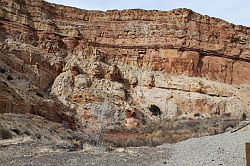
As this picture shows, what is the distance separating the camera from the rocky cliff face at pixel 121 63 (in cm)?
4597

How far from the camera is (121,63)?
57656mm

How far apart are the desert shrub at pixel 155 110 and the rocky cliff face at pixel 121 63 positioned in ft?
1.59

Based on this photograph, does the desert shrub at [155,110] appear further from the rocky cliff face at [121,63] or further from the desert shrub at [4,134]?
the desert shrub at [4,134]

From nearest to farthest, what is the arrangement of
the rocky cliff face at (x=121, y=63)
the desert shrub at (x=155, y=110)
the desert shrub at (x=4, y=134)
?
1. the desert shrub at (x=4, y=134)
2. the rocky cliff face at (x=121, y=63)
3. the desert shrub at (x=155, y=110)

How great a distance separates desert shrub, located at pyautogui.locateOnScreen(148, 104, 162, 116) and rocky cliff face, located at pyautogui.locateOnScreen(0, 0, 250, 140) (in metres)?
0.48

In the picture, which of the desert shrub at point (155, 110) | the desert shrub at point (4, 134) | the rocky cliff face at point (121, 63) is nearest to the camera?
Answer: the desert shrub at point (4, 134)

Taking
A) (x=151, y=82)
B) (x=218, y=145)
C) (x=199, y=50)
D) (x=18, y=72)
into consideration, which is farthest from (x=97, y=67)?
(x=218, y=145)

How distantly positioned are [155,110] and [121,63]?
984 centimetres

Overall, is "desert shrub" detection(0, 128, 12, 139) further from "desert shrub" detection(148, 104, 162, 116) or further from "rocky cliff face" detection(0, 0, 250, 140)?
"desert shrub" detection(148, 104, 162, 116)

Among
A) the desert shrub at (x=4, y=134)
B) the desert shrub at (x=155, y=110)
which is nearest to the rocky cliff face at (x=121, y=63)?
the desert shrub at (x=155, y=110)

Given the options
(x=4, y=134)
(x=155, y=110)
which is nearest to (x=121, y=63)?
(x=155, y=110)

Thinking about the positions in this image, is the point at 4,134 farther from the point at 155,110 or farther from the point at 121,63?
the point at 121,63

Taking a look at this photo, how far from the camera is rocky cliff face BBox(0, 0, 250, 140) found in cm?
4597

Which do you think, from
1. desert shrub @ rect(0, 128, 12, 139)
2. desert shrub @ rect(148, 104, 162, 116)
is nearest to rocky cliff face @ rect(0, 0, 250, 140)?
desert shrub @ rect(148, 104, 162, 116)
